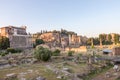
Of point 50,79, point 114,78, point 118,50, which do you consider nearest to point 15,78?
point 50,79

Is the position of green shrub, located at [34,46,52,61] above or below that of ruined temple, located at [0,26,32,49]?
below

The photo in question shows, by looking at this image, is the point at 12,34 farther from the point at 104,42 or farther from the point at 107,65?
the point at 107,65

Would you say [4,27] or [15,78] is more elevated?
[4,27]

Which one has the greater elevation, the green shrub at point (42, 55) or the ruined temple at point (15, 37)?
the ruined temple at point (15, 37)

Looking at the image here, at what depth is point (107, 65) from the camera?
31094 mm

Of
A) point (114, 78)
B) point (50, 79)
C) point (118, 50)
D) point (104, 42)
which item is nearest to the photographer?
point (50, 79)

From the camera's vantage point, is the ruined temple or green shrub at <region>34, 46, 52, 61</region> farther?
the ruined temple

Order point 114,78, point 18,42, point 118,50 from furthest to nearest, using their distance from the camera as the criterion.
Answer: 1. point 18,42
2. point 118,50
3. point 114,78

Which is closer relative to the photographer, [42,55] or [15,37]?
[42,55]

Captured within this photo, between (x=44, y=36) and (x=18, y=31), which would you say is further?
(x=44, y=36)

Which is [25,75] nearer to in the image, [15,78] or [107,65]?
[15,78]

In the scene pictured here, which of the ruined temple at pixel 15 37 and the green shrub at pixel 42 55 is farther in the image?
the ruined temple at pixel 15 37

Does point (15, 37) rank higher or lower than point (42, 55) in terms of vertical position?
higher

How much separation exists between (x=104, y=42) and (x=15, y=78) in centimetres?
8656
